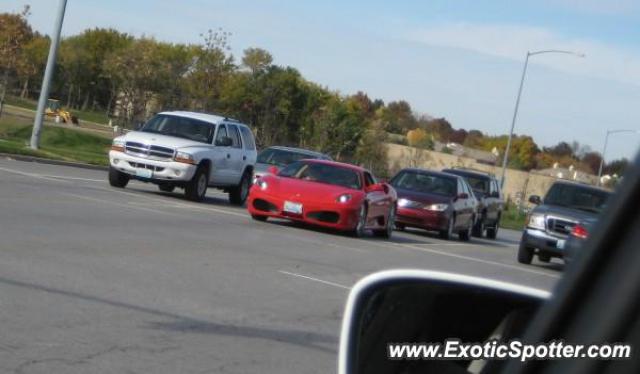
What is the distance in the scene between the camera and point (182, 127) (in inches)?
917

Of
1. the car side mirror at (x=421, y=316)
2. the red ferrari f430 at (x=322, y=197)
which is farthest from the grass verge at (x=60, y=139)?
the car side mirror at (x=421, y=316)

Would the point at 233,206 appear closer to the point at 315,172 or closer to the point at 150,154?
the point at 150,154

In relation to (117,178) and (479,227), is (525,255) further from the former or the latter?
(117,178)

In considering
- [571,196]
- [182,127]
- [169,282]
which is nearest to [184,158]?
[182,127]

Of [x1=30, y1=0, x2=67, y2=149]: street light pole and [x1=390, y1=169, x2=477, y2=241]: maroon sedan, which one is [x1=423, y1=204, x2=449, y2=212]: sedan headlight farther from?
[x1=30, y1=0, x2=67, y2=149]: street light pole

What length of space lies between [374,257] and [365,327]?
13812 mm

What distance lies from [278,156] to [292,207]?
917 cm

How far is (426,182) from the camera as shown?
2477cm

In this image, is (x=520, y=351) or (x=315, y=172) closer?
(x=520, y=351)

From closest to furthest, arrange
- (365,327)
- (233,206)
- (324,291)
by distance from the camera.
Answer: (365,327), (324,291), (233,206)

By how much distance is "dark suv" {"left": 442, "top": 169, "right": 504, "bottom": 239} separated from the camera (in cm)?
2833

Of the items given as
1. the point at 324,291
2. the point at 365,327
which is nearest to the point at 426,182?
the point at 324,291

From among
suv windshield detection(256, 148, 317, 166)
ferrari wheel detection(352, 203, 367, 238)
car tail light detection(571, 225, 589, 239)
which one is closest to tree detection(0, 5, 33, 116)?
suv windshield detection(256, 148, 317, 166)

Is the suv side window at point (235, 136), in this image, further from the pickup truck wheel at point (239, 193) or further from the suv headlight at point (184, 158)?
the suv headlight at point (184, 158)
